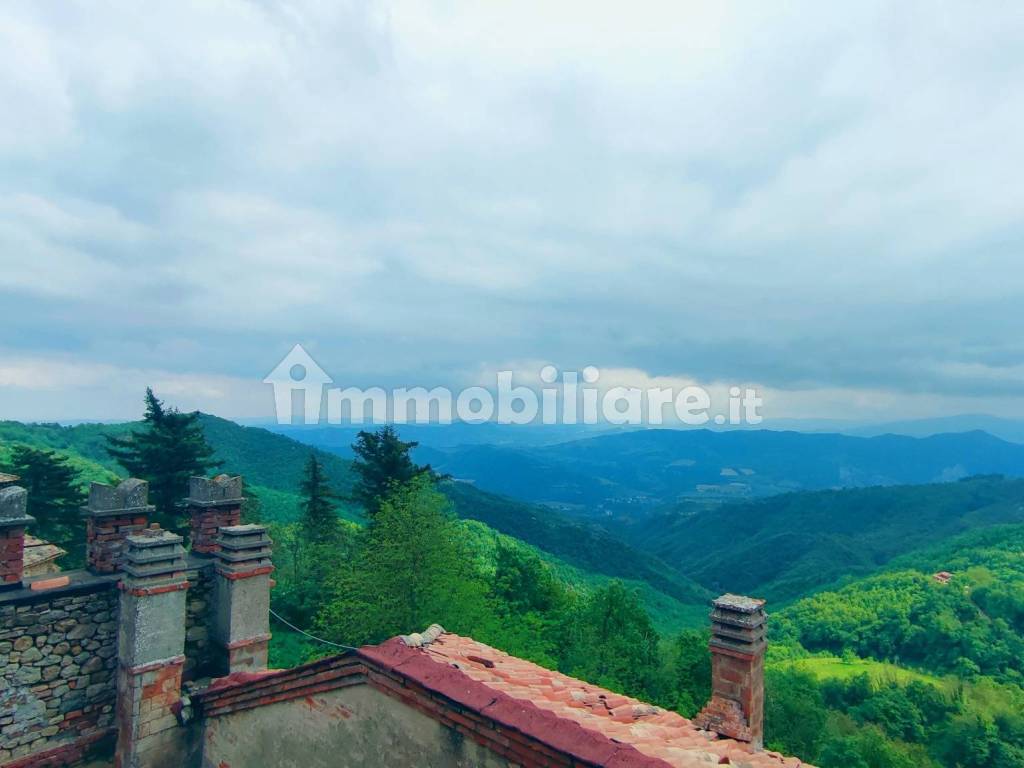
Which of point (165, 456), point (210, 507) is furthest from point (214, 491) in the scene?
point (165, 456)

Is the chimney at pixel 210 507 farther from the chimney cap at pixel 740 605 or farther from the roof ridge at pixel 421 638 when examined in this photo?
the chimney cap at pixel 740 605

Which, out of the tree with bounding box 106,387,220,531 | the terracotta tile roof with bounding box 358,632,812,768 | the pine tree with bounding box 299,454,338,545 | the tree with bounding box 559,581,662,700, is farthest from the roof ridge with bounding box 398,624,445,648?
the pine tree with bounding box 299,454,338,545

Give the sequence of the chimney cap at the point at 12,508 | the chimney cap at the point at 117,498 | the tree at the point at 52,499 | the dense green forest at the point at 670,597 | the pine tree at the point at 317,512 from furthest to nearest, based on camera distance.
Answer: the pine tree at the point at 317,512, the tree at the point at 52,499, the dense green forest at the point at 670,597, the chimney cap at the point at 117,498, the chimney cap at the point at 12,508

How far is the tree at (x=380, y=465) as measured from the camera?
26.9m

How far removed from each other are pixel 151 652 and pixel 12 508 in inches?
83.2

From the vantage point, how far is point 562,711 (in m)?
4.63

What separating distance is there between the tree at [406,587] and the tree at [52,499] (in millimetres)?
10190

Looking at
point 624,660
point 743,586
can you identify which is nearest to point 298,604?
point 624,660

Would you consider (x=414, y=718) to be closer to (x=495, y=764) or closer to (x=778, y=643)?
(x=495, y=764)

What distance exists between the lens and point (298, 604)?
2458cm

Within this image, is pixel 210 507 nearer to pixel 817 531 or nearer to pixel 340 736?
pixel 340 736

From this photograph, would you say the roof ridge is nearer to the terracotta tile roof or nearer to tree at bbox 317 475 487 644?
the terracotta tile roof

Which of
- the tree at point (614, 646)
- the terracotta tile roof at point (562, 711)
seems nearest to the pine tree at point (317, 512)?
the tree at point (614, 646)

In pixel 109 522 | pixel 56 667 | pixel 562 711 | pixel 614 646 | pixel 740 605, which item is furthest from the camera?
pixel 614 646
